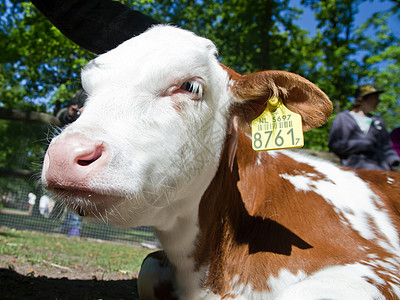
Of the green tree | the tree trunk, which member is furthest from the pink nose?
the green tree

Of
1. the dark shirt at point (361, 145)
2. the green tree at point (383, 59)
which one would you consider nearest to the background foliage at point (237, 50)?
the green tree at point (383, 59)

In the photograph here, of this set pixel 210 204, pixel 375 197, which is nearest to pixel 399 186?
pixel 375 197

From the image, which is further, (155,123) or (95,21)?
(95,21)

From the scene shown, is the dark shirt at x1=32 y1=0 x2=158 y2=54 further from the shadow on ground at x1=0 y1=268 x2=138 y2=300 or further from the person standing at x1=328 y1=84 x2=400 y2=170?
the person standing at x1=328 y1=84 x2=400 y2=170

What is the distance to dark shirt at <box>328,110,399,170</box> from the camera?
4.78 m

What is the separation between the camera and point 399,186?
279cm

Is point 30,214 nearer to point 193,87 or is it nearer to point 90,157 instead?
point 193,87

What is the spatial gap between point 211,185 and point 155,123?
0.61m

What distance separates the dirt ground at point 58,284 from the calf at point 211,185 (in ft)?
3.45

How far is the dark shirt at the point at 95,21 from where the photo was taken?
9.71ft

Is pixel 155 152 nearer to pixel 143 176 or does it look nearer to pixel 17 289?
pixel 143 176

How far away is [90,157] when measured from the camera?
148cm

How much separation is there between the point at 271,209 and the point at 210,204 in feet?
1.25

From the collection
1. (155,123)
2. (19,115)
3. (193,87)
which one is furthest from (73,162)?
(19,115)
